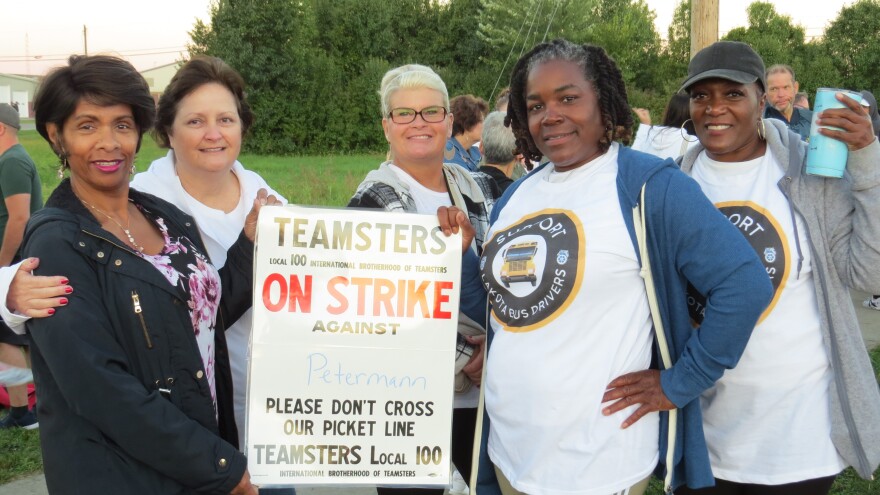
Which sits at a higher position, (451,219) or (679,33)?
Answer: (679,33)

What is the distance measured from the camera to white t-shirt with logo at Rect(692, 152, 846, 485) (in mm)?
2490

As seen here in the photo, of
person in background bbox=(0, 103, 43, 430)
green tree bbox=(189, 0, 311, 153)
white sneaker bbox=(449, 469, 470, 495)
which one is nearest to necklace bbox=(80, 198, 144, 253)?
white sneaker bbox=(449, 469, 470, 495)

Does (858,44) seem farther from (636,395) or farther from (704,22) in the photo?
(636,395)

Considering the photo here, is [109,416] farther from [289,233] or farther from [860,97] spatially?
[860,97]

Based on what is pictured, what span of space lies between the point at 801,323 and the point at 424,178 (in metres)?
1.53

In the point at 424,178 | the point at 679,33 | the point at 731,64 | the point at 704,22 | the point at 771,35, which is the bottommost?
the point at 424,178

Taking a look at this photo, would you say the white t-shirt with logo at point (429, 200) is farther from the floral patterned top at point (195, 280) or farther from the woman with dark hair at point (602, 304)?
the floral patterned top at point (195, 280)

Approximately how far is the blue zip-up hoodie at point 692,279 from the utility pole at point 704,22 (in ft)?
25.4

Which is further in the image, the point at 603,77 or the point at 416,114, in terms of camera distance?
the point at 416,114

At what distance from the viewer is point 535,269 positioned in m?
2.34

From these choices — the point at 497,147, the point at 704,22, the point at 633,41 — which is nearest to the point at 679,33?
A: the point at 633,41

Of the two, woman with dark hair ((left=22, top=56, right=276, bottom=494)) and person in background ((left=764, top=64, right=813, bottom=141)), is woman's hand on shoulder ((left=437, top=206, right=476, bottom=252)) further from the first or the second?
person in background ((left=764, top=64, right=813, bottom=141))

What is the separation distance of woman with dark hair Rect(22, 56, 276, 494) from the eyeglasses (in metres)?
1.02

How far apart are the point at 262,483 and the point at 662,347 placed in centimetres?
132
